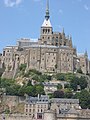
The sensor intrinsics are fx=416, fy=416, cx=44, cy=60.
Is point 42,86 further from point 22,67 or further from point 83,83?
point 22,67

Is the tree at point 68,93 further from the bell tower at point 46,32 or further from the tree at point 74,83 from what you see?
the bell tower at point 46,32

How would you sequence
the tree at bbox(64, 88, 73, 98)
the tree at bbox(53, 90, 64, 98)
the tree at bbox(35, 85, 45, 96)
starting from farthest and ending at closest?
the tree at bbox(64, 88, 73, 98) → the tree at bbox(35, 85, 45, 96) → the tree at bbox(53, 90, 64, 98)

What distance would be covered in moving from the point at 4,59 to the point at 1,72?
10.6ft

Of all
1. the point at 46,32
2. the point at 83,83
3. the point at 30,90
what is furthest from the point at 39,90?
the point at 46,32

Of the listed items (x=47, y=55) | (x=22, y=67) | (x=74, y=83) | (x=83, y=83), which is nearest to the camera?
(x=74, y=83)

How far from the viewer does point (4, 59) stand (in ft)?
315

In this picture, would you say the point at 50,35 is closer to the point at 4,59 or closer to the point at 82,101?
the point at 4,59

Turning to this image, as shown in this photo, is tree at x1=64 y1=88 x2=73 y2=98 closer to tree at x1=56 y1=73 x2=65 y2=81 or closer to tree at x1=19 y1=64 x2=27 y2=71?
tree at x1=56 y1=73 x2=65 y2=81

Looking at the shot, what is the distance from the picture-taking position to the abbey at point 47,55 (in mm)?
90688

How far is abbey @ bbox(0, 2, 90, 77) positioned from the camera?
90.7 meters

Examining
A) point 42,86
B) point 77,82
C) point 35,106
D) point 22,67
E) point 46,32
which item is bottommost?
point 35,106

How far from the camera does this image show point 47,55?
91.2 meters

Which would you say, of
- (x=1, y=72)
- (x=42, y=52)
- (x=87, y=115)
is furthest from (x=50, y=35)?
(x=87, y=115)

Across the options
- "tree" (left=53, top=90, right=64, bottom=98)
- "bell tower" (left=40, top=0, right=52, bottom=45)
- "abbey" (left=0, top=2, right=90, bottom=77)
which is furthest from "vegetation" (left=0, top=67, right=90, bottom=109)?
"bell tower" (left=40, top=0, right=52, bottom=45)
